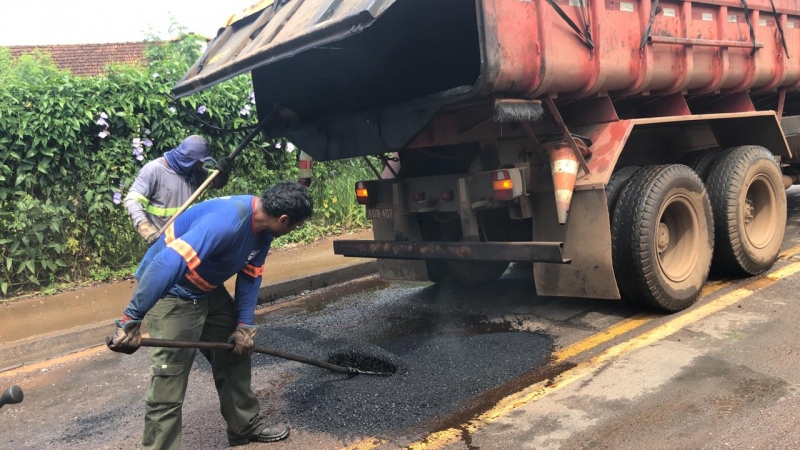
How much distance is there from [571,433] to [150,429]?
1.85 m

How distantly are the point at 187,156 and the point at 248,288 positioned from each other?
1.76 m

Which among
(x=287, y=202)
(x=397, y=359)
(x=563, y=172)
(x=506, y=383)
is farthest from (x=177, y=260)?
(x=563, y=172)

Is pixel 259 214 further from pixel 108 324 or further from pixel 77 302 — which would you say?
pixel 77 302

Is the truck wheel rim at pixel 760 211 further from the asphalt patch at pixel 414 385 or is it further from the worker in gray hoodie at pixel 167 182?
the worker in gray hoodie at pixel 167 182

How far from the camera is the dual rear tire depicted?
4.28m

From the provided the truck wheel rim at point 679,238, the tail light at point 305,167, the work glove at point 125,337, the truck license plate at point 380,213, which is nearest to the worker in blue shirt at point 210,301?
the work glove at point 125,337

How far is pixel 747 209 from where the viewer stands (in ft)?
17.8

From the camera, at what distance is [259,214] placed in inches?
113

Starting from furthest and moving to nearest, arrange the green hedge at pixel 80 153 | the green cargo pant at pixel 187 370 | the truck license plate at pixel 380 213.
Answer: the green hedge at pixel 80 153
the truck license plate at pixel 380 213
the green cargo pant at pixel 187 370

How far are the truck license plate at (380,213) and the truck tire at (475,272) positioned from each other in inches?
34.0

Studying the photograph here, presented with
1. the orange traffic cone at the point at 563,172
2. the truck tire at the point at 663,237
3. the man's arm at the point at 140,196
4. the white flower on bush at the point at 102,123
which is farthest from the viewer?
the white flower on bush at the point at 102,123

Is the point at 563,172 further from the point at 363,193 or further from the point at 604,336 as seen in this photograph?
the point at 363,193

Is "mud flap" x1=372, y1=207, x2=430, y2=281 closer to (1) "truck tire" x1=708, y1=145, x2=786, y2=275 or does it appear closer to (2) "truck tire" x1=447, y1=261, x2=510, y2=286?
(2) "truck tire" x1=447, y1=261, x2=510, y2=286

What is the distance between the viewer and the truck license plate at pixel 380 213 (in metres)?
4.93
